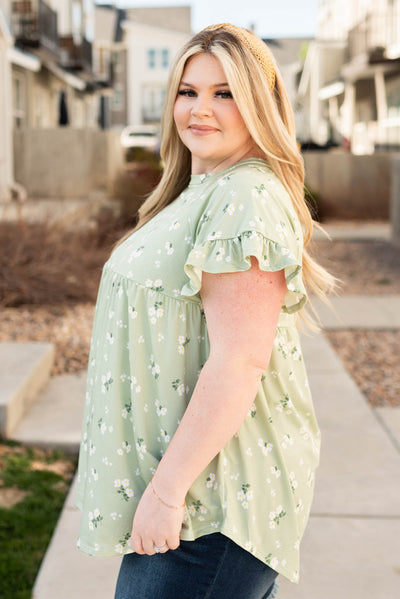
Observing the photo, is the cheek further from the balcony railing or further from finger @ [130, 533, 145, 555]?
the balcony railing

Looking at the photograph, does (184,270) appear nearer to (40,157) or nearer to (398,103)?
(40,157)

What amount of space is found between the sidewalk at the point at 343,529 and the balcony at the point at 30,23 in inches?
645

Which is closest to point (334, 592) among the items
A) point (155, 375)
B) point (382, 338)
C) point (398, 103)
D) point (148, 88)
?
point (155, 375)

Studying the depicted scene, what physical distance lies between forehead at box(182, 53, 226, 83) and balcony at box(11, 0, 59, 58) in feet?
59.8

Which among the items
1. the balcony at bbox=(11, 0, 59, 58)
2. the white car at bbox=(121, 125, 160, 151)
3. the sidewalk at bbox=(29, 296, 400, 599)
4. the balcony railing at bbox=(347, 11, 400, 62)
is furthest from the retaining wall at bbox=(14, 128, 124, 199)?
the white car at bbox=(121, 125, 160, 151)

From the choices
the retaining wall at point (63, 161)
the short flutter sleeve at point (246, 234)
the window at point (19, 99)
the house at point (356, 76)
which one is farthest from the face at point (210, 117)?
the window at point (19, 99)

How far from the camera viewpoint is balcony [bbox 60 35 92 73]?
23.7m

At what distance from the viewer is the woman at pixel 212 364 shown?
1323mm

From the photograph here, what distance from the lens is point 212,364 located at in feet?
4.32

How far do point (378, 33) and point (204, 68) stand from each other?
804 inches

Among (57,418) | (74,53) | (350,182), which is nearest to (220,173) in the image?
(57,418)

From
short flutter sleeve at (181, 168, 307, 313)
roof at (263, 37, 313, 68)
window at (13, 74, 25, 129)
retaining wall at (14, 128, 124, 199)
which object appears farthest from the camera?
roof at (263, 37, 313, 68)

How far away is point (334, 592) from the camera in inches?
101

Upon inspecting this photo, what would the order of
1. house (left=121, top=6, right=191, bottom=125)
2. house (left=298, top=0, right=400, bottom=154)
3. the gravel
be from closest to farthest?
the gravel, house (left=298, top=0, right=400, bottom=154), house (left=121, top=6, right=191, bottom=125)
